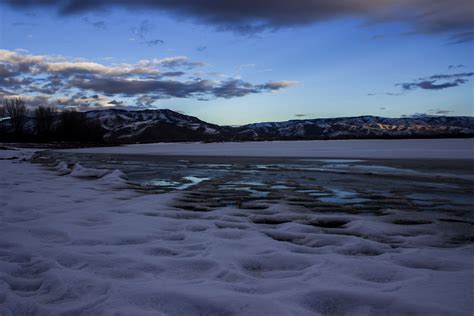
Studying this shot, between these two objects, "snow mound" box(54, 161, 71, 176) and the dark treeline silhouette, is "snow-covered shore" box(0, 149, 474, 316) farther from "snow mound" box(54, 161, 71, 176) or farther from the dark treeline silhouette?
the dark treeline silhouette

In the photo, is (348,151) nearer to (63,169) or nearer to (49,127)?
(63,169)

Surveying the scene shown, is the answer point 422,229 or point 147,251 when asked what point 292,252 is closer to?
point 147,251

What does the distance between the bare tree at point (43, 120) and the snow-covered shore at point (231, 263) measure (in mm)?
108492

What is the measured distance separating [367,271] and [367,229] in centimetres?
188

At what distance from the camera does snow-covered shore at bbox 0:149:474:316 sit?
8.91 ft

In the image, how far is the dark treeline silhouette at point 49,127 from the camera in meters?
93.7

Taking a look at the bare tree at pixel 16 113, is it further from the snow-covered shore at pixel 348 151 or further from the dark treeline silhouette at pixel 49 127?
the snow-covered shore at pixel 348 151

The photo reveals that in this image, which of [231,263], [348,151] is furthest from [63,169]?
[348,151]

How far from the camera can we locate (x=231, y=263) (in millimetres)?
3711

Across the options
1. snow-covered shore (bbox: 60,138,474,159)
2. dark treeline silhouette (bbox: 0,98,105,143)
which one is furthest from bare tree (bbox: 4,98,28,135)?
snow-covered shore (bbox: 60,138,474,159)

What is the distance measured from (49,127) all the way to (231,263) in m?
115

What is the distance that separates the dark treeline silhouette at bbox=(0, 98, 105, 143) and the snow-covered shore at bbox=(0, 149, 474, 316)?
322ft

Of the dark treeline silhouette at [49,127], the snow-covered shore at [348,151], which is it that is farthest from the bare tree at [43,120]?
the snow-covered shore at [348,151]

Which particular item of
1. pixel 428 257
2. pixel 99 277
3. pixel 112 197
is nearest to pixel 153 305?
pixel 99 277
